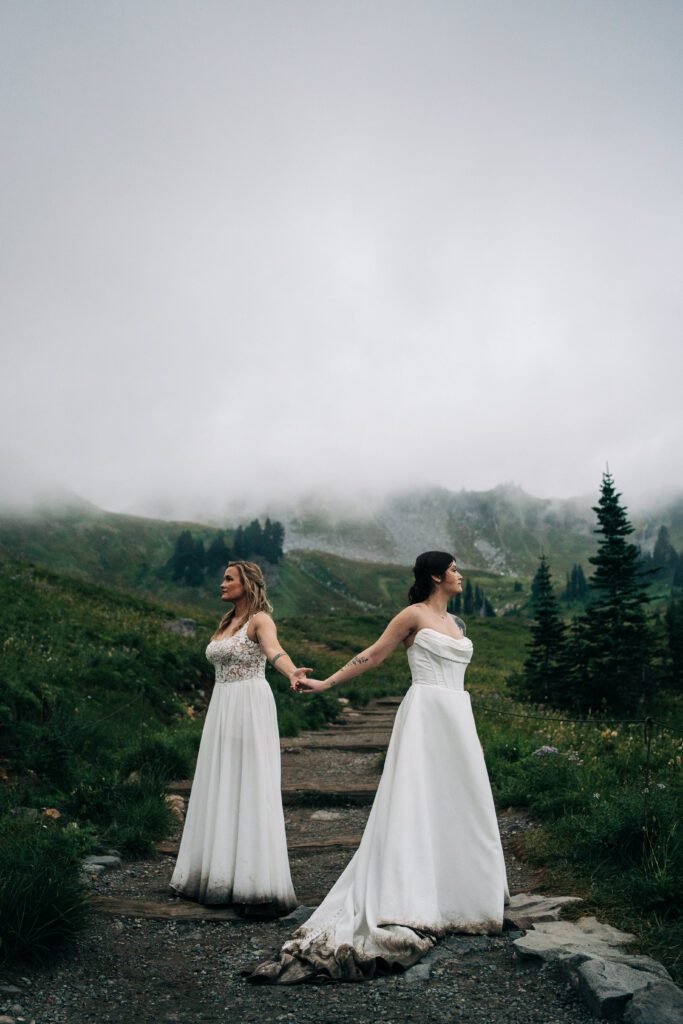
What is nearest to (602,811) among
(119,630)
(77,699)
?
(77,699)

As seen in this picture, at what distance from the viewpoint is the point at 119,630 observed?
64.3 feet

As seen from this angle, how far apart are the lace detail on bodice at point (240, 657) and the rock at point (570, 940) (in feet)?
10.6

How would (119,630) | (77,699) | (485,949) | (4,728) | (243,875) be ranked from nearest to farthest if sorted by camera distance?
(485,949) → (243,875) → (4,728) → (77,699) → (119,630)

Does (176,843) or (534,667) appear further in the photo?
(534,667)

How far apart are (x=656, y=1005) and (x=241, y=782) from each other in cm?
399

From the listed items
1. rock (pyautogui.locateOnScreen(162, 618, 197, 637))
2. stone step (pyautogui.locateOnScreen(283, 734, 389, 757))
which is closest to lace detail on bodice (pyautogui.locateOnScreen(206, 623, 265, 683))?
stone step (pyautogui.locateOnScreen(283, 734, 389, 757))

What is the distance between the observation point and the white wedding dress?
6.98 metres

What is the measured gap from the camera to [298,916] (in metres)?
6.72

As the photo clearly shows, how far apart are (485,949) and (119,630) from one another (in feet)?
50.8

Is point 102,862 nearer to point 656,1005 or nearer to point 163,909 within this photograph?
point 163,909

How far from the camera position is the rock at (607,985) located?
4.34 metres

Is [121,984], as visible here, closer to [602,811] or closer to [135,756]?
[602,811]

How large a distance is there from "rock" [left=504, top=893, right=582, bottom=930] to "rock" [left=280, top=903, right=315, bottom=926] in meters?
1.72

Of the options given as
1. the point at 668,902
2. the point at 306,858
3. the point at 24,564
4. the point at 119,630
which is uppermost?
the point at 24,564
